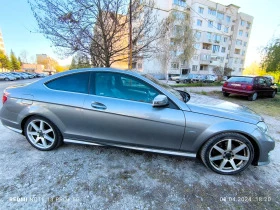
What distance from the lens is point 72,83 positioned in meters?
2.42

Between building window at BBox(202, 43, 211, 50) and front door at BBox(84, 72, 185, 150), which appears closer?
front door at BBox(84, 72, 185, 150)

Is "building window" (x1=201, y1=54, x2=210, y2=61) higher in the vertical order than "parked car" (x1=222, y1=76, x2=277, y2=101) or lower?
higher

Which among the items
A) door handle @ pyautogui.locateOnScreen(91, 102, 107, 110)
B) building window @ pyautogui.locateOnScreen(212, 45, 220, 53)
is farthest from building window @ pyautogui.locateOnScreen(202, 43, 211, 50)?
door handle @ pyautogui.locateOnScreen(91, 102, 107, 110)

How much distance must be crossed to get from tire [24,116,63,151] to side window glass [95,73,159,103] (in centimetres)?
108

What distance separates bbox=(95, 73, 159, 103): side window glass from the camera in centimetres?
223

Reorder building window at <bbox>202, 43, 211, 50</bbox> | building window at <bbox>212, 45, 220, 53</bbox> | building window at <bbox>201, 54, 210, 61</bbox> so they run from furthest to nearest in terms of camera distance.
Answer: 1. building window at <bbox>212, 45, 220, 53</bbox>
2. building window at <bbox>202, 43, 211, 50</bbox>
3. building window at <bbox>201, 54, 210, 61</bbox>

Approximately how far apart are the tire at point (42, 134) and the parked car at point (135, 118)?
0.8 inches

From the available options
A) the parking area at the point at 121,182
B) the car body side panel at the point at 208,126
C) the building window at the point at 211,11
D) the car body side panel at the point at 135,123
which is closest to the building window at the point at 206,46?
the building window at the point at 211,11

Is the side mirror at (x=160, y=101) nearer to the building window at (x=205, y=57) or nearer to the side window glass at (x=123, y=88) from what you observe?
the side window glass at (x=123, y=88)

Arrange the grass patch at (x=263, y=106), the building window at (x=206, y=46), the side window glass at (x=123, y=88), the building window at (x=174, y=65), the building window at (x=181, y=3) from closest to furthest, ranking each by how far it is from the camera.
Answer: the side window glass at (x=123, y=88) < the grass patch at (x=263, y=106) < the building window at (x=181, y=3) < the building window at (x=174, y=65) < the building window at (x=206, y=46)

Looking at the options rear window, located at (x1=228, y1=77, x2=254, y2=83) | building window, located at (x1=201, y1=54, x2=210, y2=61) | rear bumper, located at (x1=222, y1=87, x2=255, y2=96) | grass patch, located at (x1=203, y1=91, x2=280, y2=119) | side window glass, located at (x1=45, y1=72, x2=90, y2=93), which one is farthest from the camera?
building window, located at (x1=201, y1=54, x2=210, y2=61)

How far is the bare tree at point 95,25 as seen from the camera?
6867mm

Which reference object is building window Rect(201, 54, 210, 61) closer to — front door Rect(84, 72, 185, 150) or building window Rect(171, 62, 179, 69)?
building window Rect(171, 62, 179, 69)

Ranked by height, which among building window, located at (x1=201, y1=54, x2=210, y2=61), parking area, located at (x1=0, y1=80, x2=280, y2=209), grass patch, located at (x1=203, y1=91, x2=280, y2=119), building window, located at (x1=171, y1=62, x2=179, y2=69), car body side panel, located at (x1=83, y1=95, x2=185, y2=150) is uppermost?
building window, located at (x1=201, y1=54, x2=210, y2=61)
